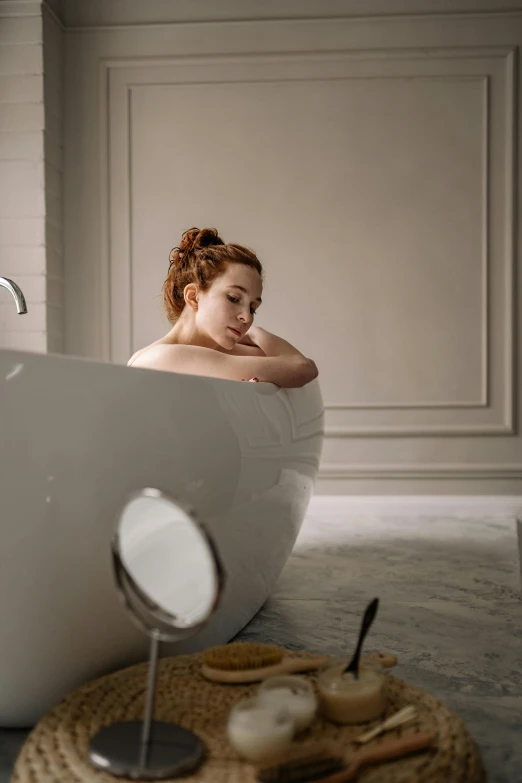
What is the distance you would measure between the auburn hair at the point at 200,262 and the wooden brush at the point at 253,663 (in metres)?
1.00

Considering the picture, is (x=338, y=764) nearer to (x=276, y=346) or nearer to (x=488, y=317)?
(x=276, y=346)

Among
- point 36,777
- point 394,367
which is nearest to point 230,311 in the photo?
point 36,777

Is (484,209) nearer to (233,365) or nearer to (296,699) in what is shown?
(233,365)

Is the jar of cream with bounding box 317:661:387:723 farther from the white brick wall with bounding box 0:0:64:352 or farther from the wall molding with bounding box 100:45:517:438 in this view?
the white brick wall with bounding box 0:0:64:352

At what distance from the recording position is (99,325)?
323cm

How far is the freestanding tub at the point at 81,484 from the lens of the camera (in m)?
0.99

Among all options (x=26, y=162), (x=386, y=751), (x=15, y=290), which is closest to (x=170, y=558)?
(x=386, y=751)

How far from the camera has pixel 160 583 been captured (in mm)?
833

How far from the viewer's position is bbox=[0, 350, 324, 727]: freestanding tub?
0.99 m

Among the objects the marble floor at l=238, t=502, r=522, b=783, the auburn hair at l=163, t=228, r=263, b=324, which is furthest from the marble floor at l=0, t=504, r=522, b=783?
the auburn hair at l=163, t=228, r=263, b=324

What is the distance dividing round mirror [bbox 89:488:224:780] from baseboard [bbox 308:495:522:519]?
2.19 meters

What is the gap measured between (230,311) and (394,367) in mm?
1410

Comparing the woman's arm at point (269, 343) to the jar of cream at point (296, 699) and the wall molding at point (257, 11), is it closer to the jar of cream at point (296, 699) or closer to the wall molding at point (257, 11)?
the jar of cream at point (296, 699)

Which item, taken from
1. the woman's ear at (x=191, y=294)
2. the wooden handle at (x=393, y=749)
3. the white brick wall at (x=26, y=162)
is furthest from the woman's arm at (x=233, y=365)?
the white brick wall at (x=26, y=162)
